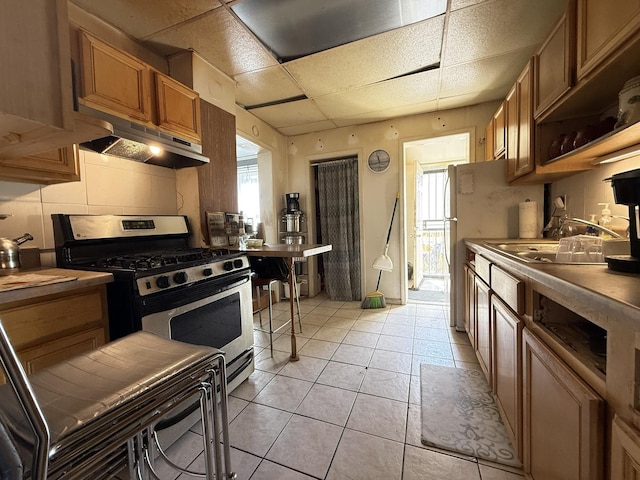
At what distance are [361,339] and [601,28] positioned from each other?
242cm

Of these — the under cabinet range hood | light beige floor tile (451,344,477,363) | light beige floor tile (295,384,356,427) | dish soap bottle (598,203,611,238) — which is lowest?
light beige floor tile (295,384,356,427)

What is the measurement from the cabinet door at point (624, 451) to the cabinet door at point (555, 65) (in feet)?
5.02

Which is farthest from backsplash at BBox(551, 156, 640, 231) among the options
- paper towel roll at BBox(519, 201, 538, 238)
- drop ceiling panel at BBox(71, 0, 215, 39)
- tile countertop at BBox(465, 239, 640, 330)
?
drop ceiling panel at BBox(71, 0, 215, 39)

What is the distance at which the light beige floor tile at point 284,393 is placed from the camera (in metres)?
1.62

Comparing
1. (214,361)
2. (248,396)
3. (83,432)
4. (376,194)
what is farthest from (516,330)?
(376,194)

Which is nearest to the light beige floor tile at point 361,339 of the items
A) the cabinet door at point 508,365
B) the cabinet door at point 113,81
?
the cabinet door at point 508,365

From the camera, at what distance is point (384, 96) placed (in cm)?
279

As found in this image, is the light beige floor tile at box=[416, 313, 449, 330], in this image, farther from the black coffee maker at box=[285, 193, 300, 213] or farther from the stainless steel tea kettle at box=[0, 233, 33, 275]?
the stainless steel tea kettle at box=[0, 233, 33, 275]

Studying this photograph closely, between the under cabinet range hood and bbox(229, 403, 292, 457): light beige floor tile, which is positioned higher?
the under cabinet range hood

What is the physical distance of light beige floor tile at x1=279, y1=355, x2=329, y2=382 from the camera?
6.24 feet

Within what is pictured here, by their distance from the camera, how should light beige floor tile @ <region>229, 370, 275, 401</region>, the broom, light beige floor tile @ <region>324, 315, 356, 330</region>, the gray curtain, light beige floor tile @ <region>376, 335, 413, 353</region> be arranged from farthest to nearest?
the gray curtain, the broom, light beige floor tile @ <region>324, 315, 356, 330</region>, light beige floor tile @ <region>376, 335, 413, 353</region>, light beige floor tile @ <region>229, 370, 275, 401</region>

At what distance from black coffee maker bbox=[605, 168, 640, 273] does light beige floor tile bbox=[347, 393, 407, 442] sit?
3.92 feet

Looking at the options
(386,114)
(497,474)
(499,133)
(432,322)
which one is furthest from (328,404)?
(386,114)

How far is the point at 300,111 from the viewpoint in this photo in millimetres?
3123
